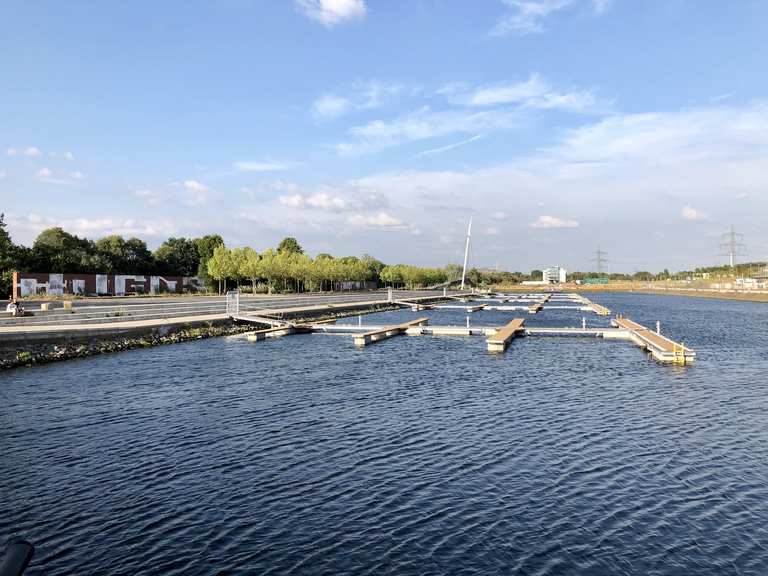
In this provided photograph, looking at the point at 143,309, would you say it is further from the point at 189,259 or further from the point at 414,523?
the point at 189,259

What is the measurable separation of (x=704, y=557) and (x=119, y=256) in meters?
112

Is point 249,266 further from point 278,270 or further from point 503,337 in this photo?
point 503,337

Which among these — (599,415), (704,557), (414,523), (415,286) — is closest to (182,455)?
(414,523)

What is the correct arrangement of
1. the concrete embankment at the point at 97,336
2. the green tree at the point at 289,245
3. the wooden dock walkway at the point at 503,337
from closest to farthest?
the concrete embankment at the point at 97,336 < the wooden dock walkway at the point at 503,337 < the green tree at the point at 289,245

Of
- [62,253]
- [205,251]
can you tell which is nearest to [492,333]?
[62,253]

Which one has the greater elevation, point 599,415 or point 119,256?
point 119,256

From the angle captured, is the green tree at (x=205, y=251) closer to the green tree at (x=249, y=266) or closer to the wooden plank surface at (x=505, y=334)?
the green tree at (x=249, y=266)

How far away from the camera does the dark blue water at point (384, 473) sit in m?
10.3

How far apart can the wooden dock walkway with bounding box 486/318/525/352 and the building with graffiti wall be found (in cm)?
5282

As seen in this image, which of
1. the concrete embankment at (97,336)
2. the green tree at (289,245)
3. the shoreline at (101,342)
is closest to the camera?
the shoreline at (101,342)

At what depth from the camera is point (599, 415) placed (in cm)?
2061

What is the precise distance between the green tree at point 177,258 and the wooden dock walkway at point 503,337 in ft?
286

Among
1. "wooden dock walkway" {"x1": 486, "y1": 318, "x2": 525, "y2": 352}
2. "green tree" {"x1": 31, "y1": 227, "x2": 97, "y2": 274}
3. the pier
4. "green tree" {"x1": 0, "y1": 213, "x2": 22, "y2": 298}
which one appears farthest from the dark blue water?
"green tree" {"x1": 31, "y1": 227, "x2": 97, "y2": 274}

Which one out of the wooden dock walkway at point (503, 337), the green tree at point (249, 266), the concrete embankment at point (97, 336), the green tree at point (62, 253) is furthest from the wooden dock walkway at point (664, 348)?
the green tree at point (62, 253)
